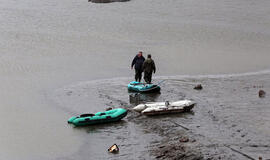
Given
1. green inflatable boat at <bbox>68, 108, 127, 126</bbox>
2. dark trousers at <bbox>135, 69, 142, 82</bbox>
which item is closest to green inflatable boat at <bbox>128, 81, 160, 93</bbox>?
dark trousers at <bbox>135, 69, 142, 82</bbox>

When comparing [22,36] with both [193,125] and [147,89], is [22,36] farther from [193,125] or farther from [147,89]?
[193,125]

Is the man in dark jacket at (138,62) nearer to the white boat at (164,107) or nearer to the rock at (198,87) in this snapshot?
the rock at (198,87)

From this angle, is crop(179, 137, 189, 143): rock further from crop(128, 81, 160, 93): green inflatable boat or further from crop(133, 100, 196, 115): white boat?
crop(128, 81, 160, 93): green inflatable boat

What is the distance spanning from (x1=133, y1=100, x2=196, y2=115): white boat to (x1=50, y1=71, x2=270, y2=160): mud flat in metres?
0.22

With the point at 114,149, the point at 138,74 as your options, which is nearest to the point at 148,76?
the point at 138,74

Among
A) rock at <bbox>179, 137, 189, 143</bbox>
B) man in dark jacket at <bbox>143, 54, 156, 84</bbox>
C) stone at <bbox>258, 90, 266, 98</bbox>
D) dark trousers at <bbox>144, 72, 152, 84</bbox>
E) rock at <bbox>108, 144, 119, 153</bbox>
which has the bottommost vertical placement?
rock at <bbox>108, 144, 119, 153</bbox>

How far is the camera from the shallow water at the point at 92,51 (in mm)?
16844

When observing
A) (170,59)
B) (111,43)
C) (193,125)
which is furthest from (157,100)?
(111,43)

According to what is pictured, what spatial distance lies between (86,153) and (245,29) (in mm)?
28705

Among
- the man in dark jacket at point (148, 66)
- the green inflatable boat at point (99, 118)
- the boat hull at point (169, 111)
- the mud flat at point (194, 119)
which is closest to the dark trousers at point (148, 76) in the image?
the man in dark jacket at point (148, 66)

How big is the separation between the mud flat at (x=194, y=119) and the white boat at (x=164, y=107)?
220 millimetres

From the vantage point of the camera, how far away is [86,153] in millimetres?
14898

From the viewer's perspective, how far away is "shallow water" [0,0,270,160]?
16.8m

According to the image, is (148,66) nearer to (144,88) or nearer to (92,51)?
(144,88)
